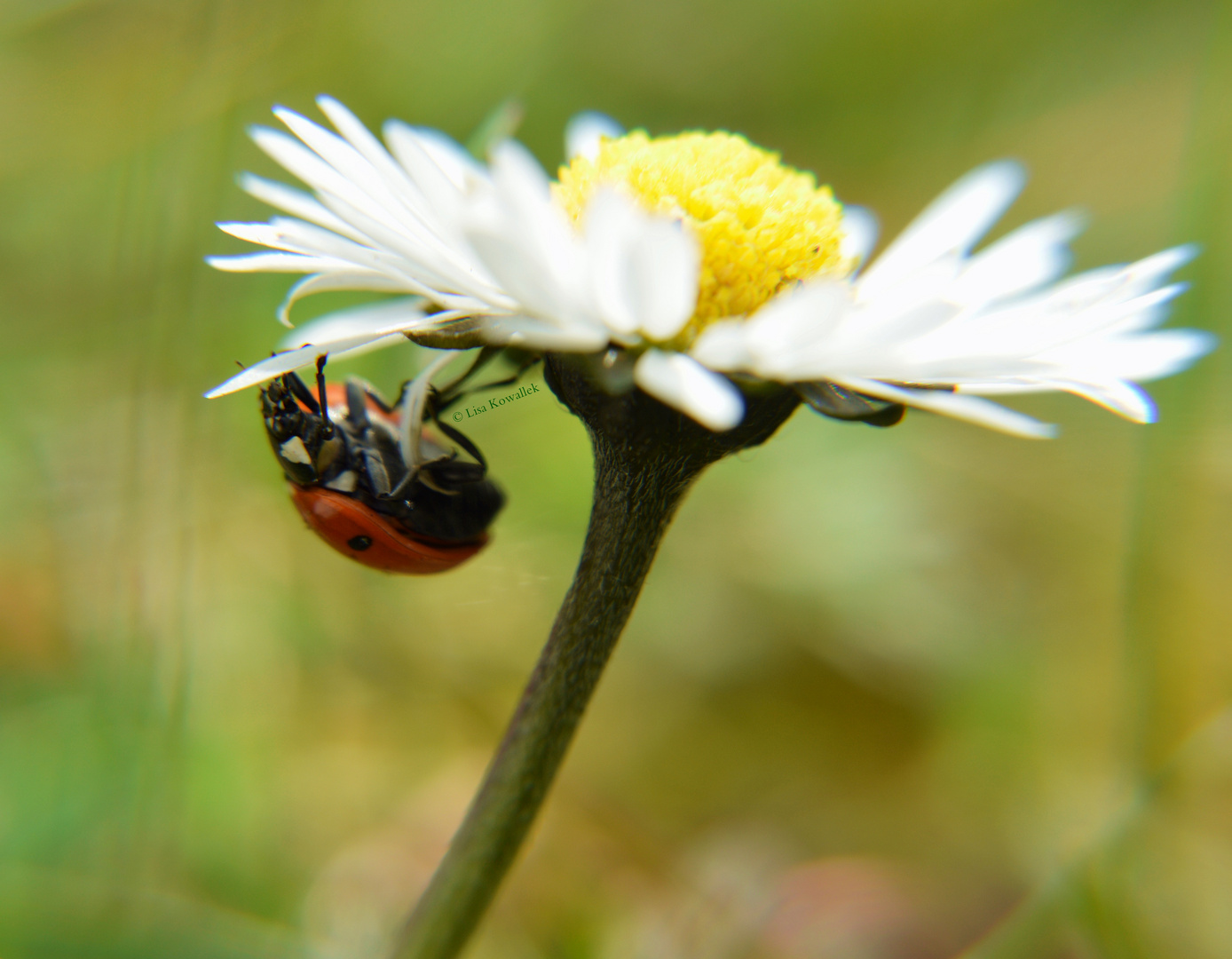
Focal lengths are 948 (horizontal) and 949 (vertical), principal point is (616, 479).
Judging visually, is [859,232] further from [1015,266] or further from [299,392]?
[299,392]

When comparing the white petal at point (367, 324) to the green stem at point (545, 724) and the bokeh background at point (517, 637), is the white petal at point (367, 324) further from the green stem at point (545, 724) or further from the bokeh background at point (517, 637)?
the bokeh background at point (517, 637)

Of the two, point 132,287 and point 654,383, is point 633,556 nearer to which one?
point 654,383

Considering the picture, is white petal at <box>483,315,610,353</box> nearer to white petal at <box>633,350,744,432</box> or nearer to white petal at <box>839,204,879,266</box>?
white petal at <box>633,350,744,432</box>

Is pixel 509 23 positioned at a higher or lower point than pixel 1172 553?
higher

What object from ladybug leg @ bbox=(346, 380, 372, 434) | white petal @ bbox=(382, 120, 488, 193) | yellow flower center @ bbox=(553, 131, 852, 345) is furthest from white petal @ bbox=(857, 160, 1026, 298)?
ladybug leg @ bbox=(346, 380, 372, 434)

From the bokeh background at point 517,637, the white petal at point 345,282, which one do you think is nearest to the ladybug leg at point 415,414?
A: the white petal at point 345,282

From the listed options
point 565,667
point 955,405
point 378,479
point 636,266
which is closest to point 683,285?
point 636,266

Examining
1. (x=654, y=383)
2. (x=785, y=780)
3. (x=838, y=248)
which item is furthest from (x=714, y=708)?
(x=654, y=383)
